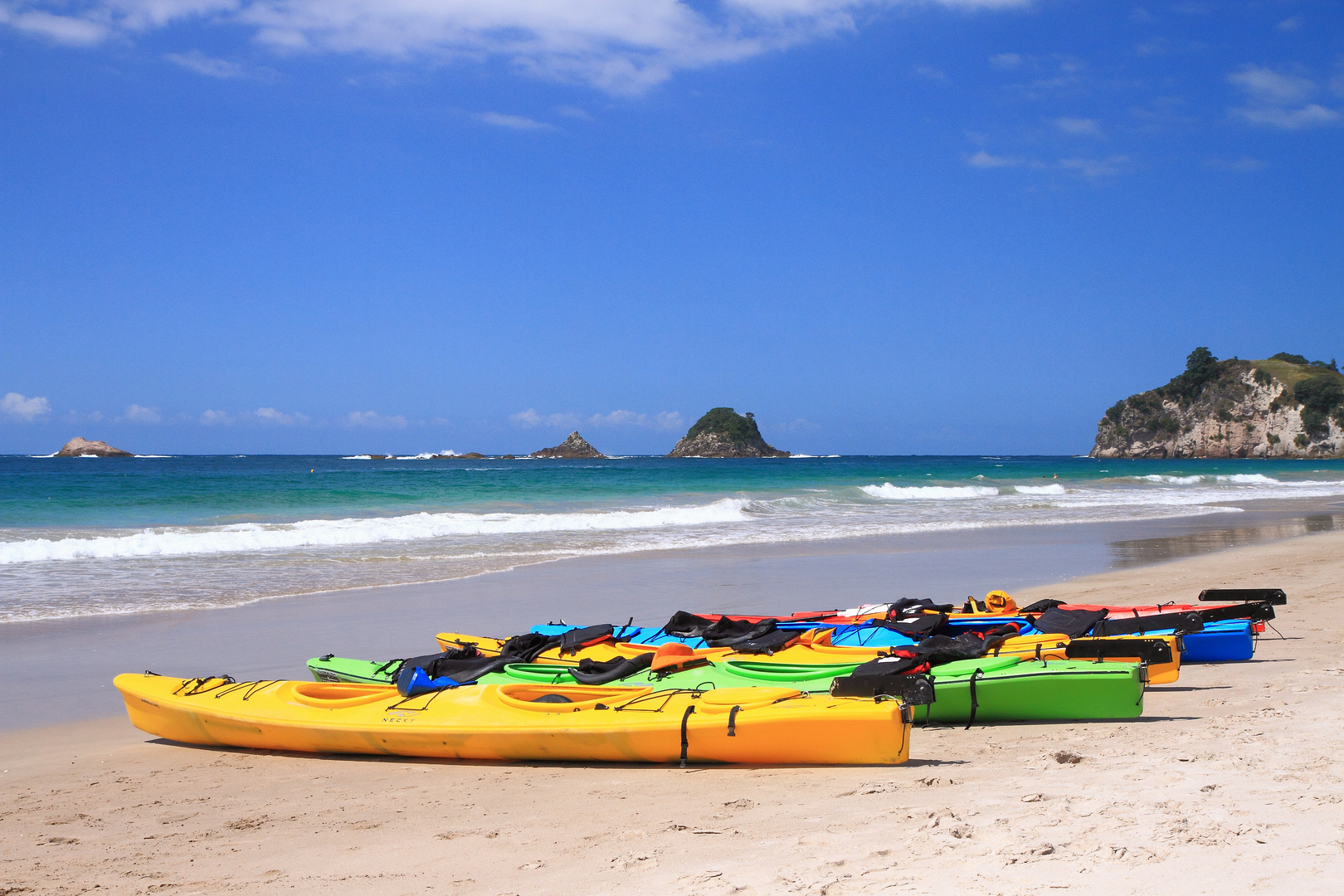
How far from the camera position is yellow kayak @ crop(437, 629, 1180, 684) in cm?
529

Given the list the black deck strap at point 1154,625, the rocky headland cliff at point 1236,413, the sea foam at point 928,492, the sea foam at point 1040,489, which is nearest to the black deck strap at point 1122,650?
the black deck strap at point 1154,625

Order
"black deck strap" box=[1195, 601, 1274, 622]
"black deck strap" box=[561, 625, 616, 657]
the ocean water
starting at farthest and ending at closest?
the ocean water, "black deck strap" box=[1195, 601, 1274, 622], "black deck strap" box=[561, 625, 616, 657]

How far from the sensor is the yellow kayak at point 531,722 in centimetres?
419

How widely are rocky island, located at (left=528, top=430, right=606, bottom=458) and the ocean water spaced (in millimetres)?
69753

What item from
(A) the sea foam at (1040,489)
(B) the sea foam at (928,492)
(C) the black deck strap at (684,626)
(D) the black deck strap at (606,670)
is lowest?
(A) the sea foam at (1040,489)

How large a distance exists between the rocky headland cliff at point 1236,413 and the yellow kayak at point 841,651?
318ft

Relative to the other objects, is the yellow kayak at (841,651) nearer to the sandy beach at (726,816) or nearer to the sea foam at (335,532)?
the sandy beach at (726,816)

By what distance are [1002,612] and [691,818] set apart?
472 cm

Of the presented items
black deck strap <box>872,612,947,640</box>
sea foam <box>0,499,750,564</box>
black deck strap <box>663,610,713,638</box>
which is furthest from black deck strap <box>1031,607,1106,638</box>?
sea foam <box>0,499,750,564</box>

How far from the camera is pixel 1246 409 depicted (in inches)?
3553

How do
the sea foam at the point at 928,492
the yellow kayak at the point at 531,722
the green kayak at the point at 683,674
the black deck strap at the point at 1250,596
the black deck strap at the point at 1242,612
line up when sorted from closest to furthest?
1. the yellow kayak at the point at 531,722
2. the green kayak at the point at 683,674
3. the black deck strap at the point at 1242,612
4. the black deck strap at the point at 1250,596
5. the sea foam at the point at 928,492

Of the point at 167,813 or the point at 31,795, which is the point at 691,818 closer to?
the point at 167,813

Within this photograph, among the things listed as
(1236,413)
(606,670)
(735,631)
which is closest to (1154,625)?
(735,631)

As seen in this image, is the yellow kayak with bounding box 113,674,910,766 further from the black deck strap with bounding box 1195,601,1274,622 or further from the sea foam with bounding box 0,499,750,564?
the sea foam with bounding box 0,499,750,564
